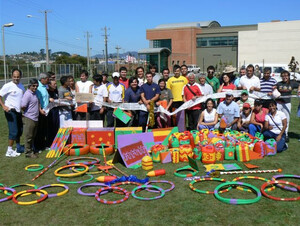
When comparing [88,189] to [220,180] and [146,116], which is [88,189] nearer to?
[220,180]

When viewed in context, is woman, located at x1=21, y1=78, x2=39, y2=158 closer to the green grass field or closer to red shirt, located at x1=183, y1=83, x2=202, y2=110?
the green grass field

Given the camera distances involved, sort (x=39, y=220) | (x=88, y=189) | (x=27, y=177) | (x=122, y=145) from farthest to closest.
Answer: (x=122, y=145)
(x=27, y=177)
(x=88, y=189)
(x=39, y=220)

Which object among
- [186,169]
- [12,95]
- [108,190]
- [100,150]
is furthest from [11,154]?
[186,169]

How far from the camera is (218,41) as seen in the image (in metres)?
70.9

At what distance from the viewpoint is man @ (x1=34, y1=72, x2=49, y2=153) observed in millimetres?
7988

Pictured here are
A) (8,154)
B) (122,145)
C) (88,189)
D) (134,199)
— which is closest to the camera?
(134,199)

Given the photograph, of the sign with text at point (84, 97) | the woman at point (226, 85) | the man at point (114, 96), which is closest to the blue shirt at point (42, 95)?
the sign with text at point (84, 97)

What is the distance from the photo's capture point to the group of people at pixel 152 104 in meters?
7.70

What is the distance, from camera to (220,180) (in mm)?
5730

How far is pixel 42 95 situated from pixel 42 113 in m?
0.50

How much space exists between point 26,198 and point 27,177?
1.07m

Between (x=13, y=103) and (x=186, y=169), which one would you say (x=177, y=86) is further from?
(x=13, y=103)

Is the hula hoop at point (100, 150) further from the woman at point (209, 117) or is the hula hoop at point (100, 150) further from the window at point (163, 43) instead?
the window at point (163, 43)

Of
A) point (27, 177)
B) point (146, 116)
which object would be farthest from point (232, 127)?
point (27, 177)
